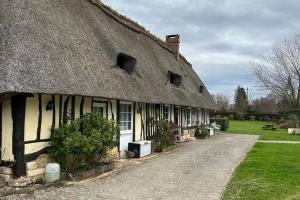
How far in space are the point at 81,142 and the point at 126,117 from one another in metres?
4.91

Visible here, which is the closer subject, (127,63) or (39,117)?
(39,117)

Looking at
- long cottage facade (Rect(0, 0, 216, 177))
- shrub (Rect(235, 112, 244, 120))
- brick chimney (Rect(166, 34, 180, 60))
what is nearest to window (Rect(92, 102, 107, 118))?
long cottage facade (Rect(0, 0, 216, 177))

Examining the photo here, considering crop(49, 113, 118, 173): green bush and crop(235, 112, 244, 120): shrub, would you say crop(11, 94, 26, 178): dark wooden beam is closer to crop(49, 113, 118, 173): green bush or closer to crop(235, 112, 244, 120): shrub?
crop(49, 113, 118, 173): green bush

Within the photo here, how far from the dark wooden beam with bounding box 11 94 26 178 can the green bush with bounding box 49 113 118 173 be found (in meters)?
0.92

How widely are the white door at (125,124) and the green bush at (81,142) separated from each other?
3190mm

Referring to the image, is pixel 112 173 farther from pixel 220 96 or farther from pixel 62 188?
pixel 220 96

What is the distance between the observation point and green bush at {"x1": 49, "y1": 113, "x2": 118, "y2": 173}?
29.7 ft

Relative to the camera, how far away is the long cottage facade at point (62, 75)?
8.22 meters

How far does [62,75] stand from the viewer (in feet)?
29.3

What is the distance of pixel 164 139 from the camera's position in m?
16.0

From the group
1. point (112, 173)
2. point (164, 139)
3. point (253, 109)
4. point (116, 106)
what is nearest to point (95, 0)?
point (116, 106)

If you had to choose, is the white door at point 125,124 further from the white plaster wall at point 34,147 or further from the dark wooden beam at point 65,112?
the white plaster wall at point 34,147

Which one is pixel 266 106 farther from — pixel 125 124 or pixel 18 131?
pixel 18 131

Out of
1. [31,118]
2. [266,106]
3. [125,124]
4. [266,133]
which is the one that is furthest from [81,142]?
[266,106]
